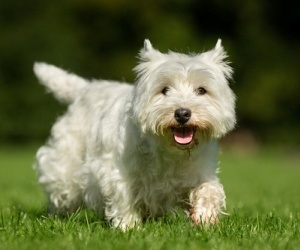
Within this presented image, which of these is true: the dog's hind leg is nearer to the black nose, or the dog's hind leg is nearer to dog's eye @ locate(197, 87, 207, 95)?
dog's eye @ locate(197, 87, 207, 95)

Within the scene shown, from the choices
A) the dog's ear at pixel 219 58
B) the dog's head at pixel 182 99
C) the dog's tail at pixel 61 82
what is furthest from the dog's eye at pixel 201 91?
the dog's tail at pixel 61 82

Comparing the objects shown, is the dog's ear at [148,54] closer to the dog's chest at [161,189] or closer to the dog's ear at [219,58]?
the dog's ear at [219,58]

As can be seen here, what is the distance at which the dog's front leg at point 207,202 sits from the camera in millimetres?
5785

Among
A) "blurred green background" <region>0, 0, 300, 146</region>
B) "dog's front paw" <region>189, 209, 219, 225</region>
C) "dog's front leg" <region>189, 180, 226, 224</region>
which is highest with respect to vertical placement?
"blurred green background" <region>0, 0, 300, 146</region>

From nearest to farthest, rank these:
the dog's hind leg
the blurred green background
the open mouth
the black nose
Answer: the black nose → the open mouth → the dog's hind leg → the blurred green background

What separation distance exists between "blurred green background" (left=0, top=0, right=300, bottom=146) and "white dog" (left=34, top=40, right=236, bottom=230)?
86.2ft


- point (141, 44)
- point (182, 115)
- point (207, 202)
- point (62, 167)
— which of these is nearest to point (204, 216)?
point (207, 202)

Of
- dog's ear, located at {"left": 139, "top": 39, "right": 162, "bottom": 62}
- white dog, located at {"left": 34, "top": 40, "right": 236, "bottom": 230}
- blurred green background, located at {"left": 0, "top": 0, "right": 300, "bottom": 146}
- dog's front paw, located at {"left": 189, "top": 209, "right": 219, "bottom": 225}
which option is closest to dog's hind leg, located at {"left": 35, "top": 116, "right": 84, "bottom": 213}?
white dog, located at {"left": 34, "top": 40, "right": 236, "bottom": 230}

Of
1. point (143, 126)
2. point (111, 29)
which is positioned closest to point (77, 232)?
point (143, 126)

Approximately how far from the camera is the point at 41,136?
108 ft

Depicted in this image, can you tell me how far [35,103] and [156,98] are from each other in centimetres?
2746

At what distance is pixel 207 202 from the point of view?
5.89m

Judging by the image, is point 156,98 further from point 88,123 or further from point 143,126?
point 88,123

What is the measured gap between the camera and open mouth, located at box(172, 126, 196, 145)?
555cm
